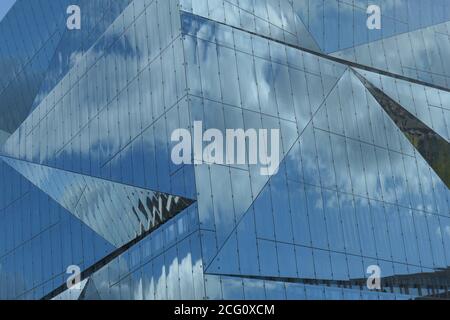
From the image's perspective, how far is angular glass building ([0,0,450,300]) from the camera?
46312 mm

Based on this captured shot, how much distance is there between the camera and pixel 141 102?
5078 cm

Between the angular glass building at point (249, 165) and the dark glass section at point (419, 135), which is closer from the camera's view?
the angular glass building at point (249, 165)

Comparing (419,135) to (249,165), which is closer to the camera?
(249,165)

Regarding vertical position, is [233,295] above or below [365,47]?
below

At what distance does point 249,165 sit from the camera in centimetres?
4706

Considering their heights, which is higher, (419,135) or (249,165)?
(419,135)

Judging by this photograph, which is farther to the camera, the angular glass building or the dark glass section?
the dark glass section

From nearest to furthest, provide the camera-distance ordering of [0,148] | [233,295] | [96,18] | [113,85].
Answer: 1. [233,295]
2. [113,85]
3. [96,18]
4. [0,148]

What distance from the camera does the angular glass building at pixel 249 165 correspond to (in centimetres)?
4631

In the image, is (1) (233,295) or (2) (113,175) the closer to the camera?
(1) (233,295)
